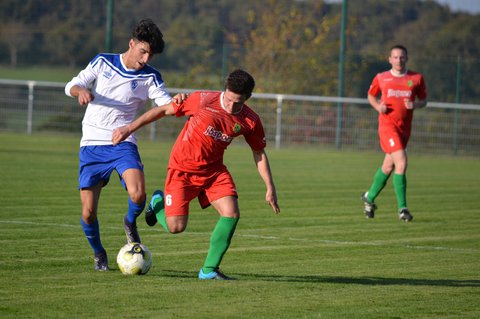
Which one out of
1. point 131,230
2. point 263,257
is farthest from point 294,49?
point 131,230

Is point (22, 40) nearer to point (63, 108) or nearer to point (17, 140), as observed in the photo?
point (63, 108)

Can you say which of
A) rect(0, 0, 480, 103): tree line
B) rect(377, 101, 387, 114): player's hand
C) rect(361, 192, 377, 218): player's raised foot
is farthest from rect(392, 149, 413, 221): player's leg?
rect(0, 0, 480, 103): tree line

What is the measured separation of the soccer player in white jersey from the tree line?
23783 mm

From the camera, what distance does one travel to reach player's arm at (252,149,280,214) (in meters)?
8.27

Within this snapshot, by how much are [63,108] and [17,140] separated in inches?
144

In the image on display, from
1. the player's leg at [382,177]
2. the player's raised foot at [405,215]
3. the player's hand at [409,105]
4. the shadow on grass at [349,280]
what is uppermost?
the player's hand at [409,105]

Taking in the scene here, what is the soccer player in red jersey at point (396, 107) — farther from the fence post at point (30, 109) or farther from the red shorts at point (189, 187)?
the fence post at point (30, 109)

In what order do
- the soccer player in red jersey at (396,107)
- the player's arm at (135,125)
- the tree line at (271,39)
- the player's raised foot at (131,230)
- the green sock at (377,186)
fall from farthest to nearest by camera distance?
the tree line at (271,39)
the soccer player in red jersey at (396,107)
the green sock at (377,186)
the player's raised foot at (131,230)
the player's arm at (135,125)

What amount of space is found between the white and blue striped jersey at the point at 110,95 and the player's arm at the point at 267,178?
Result: 3.17ft

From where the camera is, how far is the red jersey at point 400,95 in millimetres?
14688

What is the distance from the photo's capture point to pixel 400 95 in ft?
48.3

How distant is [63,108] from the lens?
3075 centimetres

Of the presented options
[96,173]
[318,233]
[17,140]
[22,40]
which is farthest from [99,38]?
[96,173]

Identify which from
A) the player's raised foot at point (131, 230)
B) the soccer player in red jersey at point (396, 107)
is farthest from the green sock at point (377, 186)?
the player's raised foot at point (131, 230)
